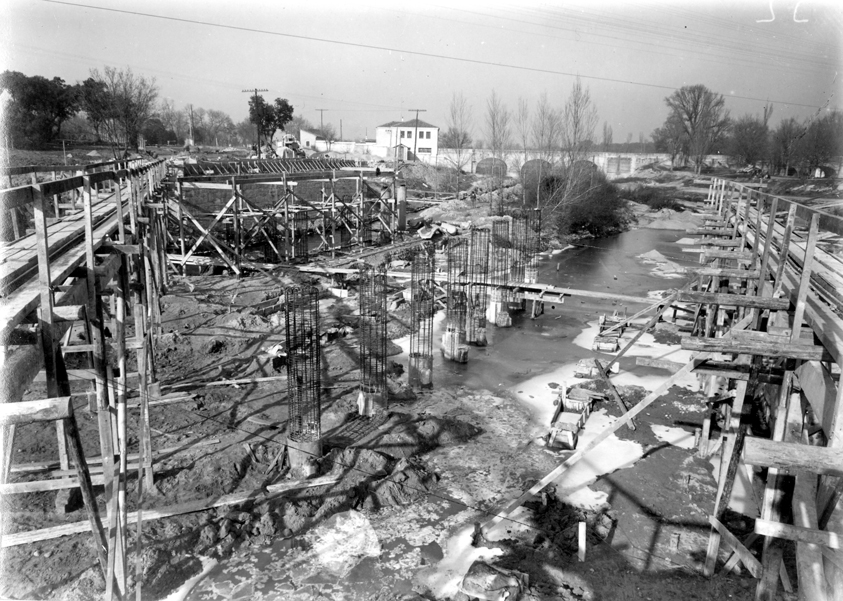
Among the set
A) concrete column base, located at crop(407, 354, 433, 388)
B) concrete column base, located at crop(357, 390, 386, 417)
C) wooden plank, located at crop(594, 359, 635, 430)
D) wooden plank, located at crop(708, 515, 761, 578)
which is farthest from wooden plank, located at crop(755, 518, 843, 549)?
concrete column base, located at crop(407, 354, 433, 388)

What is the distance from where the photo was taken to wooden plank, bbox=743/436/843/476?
315 cm

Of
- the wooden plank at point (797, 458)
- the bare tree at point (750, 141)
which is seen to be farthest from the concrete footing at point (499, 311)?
the bare tree at point (750, 141)

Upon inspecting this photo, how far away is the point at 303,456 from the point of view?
280 inches

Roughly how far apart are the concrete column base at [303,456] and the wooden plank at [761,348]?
433 centimetres

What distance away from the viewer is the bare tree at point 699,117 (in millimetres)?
51281

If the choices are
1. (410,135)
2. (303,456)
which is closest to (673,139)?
(410,135)

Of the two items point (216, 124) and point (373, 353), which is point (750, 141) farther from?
point (216, 124)

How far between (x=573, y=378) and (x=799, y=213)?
16.2ft

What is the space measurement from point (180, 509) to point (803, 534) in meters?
5.46

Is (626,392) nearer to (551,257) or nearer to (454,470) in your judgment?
(454,470)

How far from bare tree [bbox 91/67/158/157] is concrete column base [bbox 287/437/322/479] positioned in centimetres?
2442

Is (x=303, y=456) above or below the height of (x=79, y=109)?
below

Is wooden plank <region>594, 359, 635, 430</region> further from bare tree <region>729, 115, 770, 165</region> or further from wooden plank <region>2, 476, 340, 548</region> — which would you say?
bare tree <region>729, 115, 770, 165</region>

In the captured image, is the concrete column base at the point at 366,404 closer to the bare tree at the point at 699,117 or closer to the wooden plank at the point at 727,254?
the wooden plank at the point at 727,254
